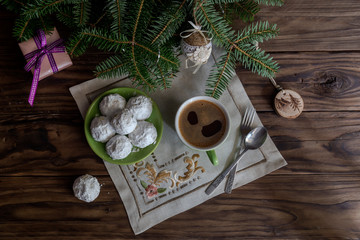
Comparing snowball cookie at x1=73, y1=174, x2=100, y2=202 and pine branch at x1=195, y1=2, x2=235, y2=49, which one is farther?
snowball cookie at x1=73, y1=174, x2=100, y2=202

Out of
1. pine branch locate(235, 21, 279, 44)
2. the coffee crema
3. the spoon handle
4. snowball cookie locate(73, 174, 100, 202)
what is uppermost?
pine branch locate(235, 21, 279, 44)

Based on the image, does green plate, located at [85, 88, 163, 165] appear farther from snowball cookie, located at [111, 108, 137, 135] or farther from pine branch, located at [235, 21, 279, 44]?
pine branch, located at [235, 21, 279, 44]

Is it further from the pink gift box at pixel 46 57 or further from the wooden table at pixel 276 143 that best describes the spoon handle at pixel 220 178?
the pink gift box at pixel 46 57

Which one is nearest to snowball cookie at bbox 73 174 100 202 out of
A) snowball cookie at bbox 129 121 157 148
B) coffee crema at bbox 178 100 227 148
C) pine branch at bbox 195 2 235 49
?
snowball cookie at bbox 129 121 157 148

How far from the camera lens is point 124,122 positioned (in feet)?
2.47

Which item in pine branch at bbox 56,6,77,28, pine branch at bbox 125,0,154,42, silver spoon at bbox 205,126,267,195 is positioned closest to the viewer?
pine branch at bbox 125,0,154,42

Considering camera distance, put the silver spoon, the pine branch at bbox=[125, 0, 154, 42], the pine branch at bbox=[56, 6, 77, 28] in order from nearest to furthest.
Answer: the pine branch at bbox=[125, 0, 154, 42], the pine branch at bbox=[56, 6, 77, 28], the silver spoon

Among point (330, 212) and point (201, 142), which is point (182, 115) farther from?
point (330, 212)

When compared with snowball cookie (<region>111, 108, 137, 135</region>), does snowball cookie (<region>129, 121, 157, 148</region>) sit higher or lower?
lower

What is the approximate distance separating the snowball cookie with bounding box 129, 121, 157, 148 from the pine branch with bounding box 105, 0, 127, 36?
26 centimetres

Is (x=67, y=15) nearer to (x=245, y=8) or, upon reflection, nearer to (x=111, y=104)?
(x=111, y=104)

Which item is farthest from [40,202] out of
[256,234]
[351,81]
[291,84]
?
[351,81]

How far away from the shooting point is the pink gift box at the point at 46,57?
0.82m

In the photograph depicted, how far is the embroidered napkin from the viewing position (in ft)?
2.82
